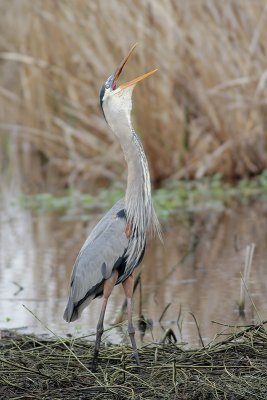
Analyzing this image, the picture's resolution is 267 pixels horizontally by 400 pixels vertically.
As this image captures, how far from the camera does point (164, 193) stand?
35.8ft

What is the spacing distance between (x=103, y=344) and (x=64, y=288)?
1.72 m

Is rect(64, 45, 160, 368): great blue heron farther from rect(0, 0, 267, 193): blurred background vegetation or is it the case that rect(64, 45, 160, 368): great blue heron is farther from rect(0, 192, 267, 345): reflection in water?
rect(0, 0, 267, 193): blurred background vegetation

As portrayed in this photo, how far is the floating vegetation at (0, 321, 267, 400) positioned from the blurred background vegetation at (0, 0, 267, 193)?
5.68 m

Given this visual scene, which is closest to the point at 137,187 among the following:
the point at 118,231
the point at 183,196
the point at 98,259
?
the point at 118,231

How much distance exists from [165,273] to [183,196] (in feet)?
11.4

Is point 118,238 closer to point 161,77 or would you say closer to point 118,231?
point 118,231

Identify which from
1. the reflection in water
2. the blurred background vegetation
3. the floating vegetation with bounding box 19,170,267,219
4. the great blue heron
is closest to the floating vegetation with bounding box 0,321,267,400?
the great blue heron

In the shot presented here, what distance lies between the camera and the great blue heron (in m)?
5.03

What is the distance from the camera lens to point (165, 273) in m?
7.61

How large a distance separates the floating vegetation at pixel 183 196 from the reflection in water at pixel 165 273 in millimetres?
322

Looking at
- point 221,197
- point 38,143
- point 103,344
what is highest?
point 38,143

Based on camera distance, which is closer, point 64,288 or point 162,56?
point 64,288

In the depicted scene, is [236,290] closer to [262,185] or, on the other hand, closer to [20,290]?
[20,290]

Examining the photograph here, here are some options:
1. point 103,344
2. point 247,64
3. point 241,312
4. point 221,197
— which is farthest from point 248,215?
point 103,344
